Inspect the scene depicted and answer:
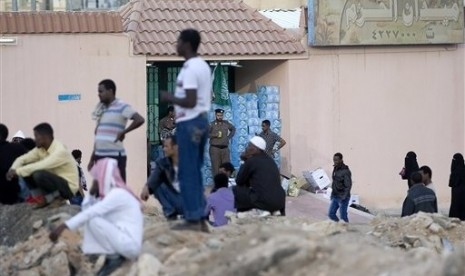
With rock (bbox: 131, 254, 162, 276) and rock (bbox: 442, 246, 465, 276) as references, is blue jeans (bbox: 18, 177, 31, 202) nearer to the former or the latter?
rock (bbox: 131, 254, 162, 276)

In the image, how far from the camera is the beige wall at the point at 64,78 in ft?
76.2

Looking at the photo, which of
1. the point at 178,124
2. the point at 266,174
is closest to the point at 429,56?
the point at 266,174

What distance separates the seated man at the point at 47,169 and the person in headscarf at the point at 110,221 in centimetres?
244

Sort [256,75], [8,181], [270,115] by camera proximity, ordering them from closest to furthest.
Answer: [8,181] < [270,115] < [256,75]

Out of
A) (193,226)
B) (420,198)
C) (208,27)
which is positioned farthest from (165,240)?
(208,27)

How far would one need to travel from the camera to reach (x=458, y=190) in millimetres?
21375

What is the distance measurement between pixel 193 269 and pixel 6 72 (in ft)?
42.8

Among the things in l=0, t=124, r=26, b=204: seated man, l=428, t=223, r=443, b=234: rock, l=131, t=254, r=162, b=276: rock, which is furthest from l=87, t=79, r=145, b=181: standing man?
l=428, t=223, r=443, b=234: rock

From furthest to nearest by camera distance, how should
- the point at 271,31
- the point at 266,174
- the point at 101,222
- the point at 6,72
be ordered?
the point at 271,31 → the point at 6,72 → the point at 266,174 → the point at 101,222

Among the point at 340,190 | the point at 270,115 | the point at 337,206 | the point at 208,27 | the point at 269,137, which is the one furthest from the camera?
the point at 270,115

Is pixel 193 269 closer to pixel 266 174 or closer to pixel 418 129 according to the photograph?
pixel 266 174

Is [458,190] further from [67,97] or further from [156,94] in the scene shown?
[67,97]

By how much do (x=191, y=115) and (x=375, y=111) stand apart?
14.8 m

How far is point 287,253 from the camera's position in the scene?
9727mm
